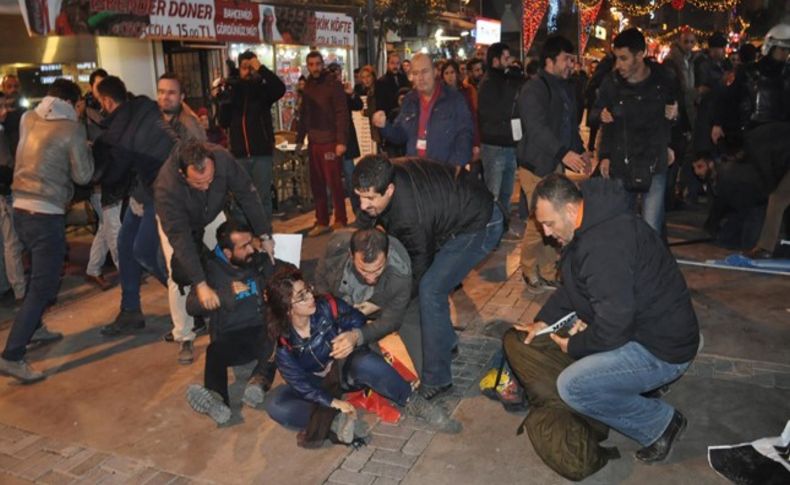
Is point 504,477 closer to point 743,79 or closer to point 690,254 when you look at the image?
point 690,254

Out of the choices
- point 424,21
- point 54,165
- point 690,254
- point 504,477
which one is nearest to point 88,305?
point 54,165

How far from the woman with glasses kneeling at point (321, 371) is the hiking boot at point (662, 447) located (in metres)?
1.03

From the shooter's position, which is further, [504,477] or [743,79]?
[743,79]

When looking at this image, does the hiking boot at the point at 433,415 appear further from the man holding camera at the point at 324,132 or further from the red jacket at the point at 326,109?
the red jacket at the point at 326,109

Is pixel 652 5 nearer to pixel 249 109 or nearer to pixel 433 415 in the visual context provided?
pixel 249 109

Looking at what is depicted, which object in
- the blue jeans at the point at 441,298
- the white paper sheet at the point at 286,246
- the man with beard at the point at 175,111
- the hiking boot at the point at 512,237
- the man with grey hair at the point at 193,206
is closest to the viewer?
the blue jeans at the point at 441,298

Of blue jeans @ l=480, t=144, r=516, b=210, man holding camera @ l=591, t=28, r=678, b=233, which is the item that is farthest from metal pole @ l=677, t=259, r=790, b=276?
blue jeans @ l=480, t=144, r=516, b=210

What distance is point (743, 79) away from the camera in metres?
7.55

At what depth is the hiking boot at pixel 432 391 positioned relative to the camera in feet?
14.4

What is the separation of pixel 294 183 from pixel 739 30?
30.6m

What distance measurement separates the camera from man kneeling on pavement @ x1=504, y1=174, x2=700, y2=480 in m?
3.30

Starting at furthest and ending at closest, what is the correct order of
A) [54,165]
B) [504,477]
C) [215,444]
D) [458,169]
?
1. [54,165]
2. [458,169]
3. [215,444]
4. [504,477]

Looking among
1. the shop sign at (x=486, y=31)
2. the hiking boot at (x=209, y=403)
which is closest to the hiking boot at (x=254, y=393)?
the hiking boot at (x=209, y=403)

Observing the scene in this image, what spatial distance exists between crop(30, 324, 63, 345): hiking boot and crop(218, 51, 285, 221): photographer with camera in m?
2.98
